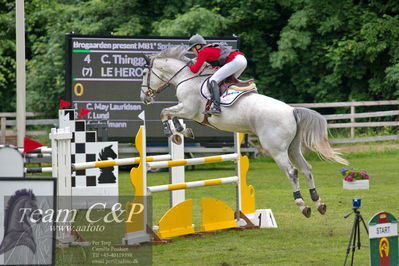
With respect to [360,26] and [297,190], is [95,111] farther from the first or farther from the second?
[360,26]

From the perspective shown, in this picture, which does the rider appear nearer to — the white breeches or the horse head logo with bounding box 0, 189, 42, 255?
the white breeches

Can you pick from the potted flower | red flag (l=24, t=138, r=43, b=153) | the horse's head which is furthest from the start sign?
the potted flower

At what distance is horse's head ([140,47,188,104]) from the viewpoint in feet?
34.5

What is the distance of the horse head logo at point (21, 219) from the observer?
21.2ft

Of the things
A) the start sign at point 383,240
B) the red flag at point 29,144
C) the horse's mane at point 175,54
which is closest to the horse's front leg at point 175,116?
the horse's mane at point 175,54

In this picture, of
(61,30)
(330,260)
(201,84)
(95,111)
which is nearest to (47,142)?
(61,30)

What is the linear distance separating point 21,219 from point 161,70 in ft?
14.3

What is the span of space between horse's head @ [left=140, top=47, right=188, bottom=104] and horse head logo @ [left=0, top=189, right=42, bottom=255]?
4243mm

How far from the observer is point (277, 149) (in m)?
9.81

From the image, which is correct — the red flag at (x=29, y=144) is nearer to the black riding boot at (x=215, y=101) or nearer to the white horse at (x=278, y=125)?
the white horse at (x=278, y=125)

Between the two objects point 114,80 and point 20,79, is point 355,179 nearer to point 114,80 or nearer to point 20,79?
point 20,79

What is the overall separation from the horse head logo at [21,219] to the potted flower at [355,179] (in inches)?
309

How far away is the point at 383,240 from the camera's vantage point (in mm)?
6711

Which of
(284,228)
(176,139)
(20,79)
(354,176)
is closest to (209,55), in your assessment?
(176,139)
